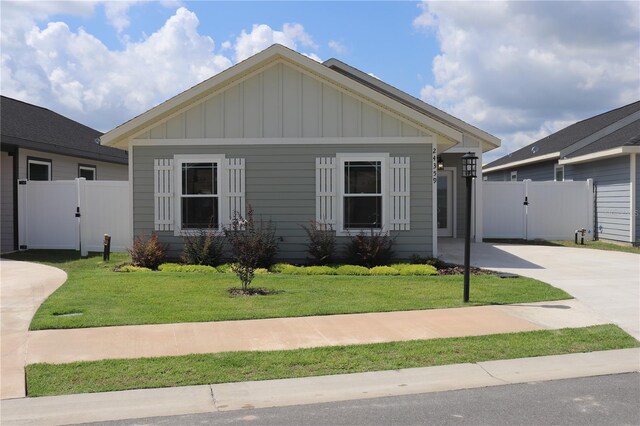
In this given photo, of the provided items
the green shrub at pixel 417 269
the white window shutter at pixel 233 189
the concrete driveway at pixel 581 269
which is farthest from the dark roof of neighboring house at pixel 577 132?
the white window shutter at pixel 233 189

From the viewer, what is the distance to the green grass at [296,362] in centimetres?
564

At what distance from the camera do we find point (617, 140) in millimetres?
18547

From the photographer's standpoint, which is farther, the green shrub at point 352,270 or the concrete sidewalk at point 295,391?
the green shrub at point 352,270

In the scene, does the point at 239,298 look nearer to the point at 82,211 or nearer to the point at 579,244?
the point at 82,211

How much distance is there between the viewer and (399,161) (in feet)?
43.9

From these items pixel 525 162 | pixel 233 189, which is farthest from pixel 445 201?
pixel 233 189

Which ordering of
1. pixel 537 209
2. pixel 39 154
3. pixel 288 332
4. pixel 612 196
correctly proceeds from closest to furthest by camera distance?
1. pixel 288 332
2. pixel 39 154
3. pixel 612 196
4. pixel 537 209

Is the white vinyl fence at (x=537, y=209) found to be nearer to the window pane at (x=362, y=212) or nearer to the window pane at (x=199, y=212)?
the window pane at (x=362, y=212)

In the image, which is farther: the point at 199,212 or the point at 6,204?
the point at 6,204

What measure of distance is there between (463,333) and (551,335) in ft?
3.71

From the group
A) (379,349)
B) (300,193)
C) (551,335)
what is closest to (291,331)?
(379,349)

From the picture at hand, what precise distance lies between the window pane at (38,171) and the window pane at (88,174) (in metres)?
2.05

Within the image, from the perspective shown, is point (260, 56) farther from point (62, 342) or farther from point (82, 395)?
point (82, 395)

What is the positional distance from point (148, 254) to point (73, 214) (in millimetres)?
4659
